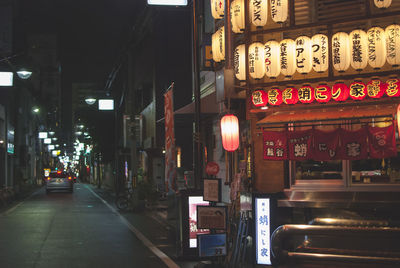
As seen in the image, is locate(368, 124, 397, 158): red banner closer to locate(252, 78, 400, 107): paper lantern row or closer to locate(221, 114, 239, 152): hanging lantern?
locate(252, 78, 400, 107): paper lantern row

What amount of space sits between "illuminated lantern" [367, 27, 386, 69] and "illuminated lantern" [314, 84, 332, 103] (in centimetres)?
110

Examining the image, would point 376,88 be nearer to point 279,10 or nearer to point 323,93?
point 323,93

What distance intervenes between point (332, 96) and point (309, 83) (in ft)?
2.20

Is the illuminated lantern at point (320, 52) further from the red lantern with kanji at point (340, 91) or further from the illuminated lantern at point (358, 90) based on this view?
the illuminated lantern at point (358, 90)

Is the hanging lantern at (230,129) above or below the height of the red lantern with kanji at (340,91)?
below

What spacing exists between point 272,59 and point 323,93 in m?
1.49

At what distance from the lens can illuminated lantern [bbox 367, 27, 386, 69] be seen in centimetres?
1104

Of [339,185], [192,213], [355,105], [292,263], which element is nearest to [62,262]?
[192,213]

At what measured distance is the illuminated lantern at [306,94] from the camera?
39.1 feet

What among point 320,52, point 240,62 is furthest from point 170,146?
point 320,52

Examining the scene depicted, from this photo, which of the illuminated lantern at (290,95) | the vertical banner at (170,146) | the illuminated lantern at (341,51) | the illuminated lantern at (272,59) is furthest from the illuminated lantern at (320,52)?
the vertical banner at (170,146)

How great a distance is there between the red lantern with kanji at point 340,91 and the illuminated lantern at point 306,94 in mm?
498

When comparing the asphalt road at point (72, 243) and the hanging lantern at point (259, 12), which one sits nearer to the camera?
the asphalt road at point (72, 243)

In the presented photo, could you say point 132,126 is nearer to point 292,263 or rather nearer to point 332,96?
point 332,96
